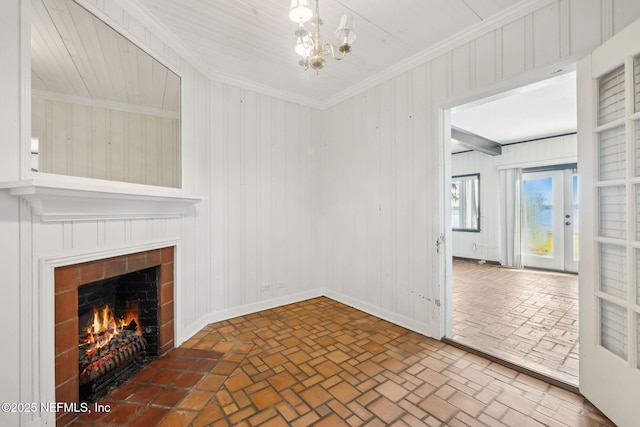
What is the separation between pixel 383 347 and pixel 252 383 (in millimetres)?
1160

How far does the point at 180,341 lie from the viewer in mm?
2484

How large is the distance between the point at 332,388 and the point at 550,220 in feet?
20.2

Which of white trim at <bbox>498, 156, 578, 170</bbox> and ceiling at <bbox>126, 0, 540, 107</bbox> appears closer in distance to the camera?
ceiling at <bbox>126, 0, 540, 107</bbox>

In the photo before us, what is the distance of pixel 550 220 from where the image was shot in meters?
5.68

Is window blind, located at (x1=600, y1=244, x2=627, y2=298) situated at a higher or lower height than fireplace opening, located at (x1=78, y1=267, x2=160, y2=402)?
higher

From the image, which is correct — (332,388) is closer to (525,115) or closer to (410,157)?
(410,157)

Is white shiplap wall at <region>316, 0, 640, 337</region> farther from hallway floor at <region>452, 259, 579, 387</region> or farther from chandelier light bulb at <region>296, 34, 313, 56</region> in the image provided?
chandelier light bulb at <region>296, 34, 313, 56</region>

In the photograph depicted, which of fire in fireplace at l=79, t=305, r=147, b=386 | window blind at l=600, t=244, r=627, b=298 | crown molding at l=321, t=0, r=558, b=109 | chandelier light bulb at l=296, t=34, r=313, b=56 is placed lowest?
fire in fireplace at l=79, t=305, r=147, b=386

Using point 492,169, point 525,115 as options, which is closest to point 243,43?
point 525,115

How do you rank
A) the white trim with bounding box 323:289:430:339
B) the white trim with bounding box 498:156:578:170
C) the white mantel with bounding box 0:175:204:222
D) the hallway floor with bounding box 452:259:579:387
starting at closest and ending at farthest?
the white mantel with bounding box 0:175:204:222 < the hallway floor with bounding box 452:259:579:387 < the white trim with bounding box 323:289:430:339 < the white trim with bounding box 498:156:578:170

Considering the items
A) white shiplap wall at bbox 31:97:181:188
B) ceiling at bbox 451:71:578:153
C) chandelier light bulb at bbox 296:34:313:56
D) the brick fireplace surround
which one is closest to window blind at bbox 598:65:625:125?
ceiling at bbox 451:71:578:153

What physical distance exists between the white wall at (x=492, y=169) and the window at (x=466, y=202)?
11cm

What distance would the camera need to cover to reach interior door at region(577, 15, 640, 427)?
1.44 m

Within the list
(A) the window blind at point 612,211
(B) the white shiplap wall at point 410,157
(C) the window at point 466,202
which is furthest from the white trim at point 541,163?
(A) the window blind at point 612,211
